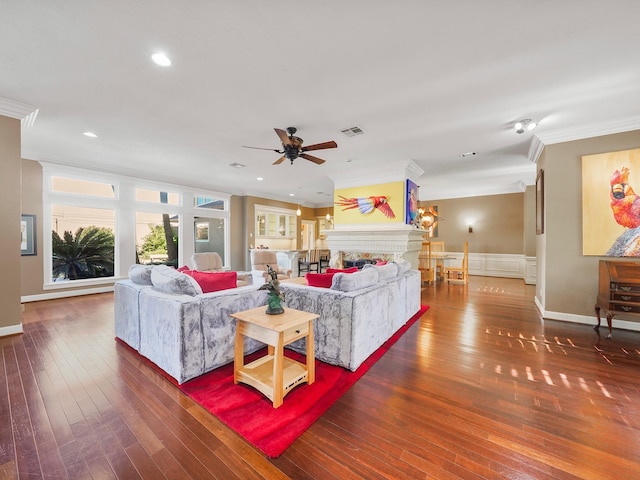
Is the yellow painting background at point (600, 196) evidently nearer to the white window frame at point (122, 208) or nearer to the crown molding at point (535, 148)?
the crown molding at point (535, 148)

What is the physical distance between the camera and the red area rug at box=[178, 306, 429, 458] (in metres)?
Answer: 1.66

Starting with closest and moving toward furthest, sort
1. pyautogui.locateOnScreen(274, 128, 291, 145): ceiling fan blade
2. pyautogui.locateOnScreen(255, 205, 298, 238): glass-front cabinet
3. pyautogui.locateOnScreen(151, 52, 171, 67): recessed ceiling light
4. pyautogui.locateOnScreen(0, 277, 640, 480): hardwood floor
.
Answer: pyautogui.locateOnScreen(0, 277, 640, 480): hardwood floor < pyautogui.locateOnScreen(151, 52, 171, 67): recessed ceiling light < pyautogui.locateOnScreen(274, 128, 291, 145): ceiling fan blade < pyautogui.locateOnScreen(255, 205, 298, 238): glass-front cabinet

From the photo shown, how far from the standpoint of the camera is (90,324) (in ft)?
12.4

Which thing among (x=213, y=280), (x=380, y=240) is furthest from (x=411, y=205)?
(x=213, y=280)

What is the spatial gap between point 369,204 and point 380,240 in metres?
0.88

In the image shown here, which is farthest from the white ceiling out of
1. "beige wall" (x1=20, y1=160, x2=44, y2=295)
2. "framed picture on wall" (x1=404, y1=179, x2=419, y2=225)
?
"framed picture on wall" (x1=404, y1=179, x2=419, y2=225)

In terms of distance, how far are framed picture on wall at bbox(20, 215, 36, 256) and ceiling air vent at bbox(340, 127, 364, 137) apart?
6.16 meters

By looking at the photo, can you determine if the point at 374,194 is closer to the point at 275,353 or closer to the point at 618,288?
the point at 618,288

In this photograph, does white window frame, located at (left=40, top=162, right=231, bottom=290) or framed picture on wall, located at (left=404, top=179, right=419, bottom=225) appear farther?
framed picture on wall, located at (left=404, top=179, right=419, bottom=225)

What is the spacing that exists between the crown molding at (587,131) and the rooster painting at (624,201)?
0.56 metres

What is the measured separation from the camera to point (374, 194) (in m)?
6.03

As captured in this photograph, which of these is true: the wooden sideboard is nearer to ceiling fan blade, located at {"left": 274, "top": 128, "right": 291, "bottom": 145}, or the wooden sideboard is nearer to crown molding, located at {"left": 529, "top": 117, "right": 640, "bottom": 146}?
crown molding, located at {"left": 529, "top": 117, "right": 640, "bottom": 146}

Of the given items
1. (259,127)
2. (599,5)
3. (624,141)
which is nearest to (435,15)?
(599,5)

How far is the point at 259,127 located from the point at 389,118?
1.83 meters
